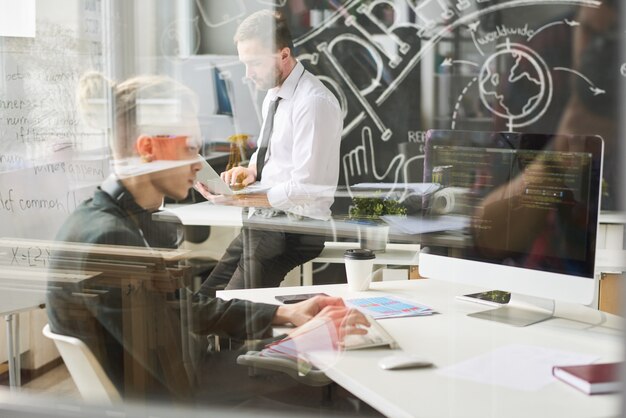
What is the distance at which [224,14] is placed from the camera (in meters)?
1.90

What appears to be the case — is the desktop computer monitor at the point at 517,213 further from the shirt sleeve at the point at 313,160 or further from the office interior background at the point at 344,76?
the shirt sleeve at the point at 313,160

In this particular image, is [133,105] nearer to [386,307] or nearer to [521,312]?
[386,307]

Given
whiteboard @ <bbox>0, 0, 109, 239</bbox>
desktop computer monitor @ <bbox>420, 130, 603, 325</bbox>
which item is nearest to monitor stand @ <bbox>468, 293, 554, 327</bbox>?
desktop computer monitor @ <bbox>420, 130, 603, 325</bbox>

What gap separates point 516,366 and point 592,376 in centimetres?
17

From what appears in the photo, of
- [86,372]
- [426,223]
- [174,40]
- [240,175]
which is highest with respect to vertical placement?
[174,40]

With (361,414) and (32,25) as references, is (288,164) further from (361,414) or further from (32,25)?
(32,25)

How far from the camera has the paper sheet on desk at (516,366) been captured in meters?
1.62

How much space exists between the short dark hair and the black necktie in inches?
5.3

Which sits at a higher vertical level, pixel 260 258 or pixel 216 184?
pixel 216 184

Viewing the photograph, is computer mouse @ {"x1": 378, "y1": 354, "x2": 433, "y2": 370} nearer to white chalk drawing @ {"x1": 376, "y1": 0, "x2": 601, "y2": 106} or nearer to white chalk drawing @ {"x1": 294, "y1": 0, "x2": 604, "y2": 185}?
white chalk drawing @ {"x1": 294, "y1": 0, "x2": 604, "y2": 185}

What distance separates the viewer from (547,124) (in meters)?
1.78

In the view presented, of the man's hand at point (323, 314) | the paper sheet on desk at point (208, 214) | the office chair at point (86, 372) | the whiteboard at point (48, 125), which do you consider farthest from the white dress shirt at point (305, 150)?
the office chair at point (86, 372)

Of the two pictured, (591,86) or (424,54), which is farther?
(424,54)

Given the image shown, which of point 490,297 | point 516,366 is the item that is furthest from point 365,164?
point 516,366
